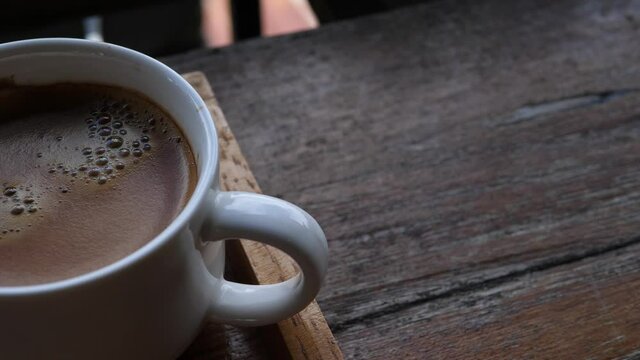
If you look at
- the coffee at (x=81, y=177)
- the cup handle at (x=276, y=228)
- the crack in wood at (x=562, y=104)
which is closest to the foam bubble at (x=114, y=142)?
the coffee at (x=81, y=177)

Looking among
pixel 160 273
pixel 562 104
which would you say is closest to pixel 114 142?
pixel 160 273

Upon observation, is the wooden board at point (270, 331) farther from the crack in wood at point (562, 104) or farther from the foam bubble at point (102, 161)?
the crack in wood at point (562, 104)

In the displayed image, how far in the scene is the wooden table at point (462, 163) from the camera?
626 mm

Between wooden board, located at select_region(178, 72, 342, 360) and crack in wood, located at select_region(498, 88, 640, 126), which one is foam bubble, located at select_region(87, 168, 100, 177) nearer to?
wooden board, located at select_region(178, 72, 342, 360)

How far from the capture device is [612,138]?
2.56 feet

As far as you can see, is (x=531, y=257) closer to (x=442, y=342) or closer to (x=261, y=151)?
(x=442, y=342)

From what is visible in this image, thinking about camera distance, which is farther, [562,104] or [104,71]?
[562,104]

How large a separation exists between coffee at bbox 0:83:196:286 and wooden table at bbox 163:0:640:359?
0.19 meters

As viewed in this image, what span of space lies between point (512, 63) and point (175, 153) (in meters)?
0.46

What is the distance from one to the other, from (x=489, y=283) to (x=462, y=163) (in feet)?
0.46

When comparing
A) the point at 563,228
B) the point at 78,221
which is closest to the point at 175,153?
the point at 78,221

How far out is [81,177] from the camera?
512mm

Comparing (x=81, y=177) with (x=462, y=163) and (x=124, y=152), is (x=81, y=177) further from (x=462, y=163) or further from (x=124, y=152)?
(x=462, y=163)

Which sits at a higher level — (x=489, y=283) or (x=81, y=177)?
(x=81, y=177)
